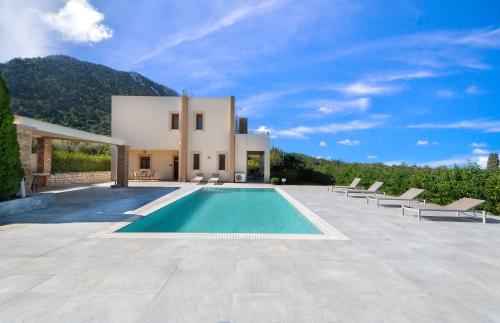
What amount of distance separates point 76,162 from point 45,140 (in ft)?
14.8

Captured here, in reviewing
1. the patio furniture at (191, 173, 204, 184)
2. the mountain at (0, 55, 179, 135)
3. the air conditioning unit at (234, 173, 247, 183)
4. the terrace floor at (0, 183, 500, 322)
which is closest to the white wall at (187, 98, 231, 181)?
the patio furniture at (191, 173, 204, 184)

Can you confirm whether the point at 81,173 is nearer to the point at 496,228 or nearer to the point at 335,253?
the point at 335,253

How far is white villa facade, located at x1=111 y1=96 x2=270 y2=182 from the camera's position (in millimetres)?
23925

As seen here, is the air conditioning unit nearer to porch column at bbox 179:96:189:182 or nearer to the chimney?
porch column at bbox 179:96:189:182

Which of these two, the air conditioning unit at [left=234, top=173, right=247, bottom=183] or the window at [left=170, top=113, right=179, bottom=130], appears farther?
the window at [left=170, top=113, right=179, bottom=130]

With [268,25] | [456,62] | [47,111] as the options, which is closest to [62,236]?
[268,25]

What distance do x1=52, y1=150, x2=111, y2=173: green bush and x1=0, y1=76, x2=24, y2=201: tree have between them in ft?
38.7

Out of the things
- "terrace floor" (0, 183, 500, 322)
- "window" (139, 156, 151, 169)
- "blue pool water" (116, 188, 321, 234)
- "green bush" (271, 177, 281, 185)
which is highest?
"window" (139, 156, 151, 169)

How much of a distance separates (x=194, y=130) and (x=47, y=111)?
2217 centimetres

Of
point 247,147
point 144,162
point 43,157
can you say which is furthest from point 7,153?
point 144,162

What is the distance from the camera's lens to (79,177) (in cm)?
2142

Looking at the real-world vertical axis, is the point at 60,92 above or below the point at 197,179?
above

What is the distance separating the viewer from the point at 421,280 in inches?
153

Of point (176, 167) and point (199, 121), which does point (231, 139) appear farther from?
point (176, 167)
